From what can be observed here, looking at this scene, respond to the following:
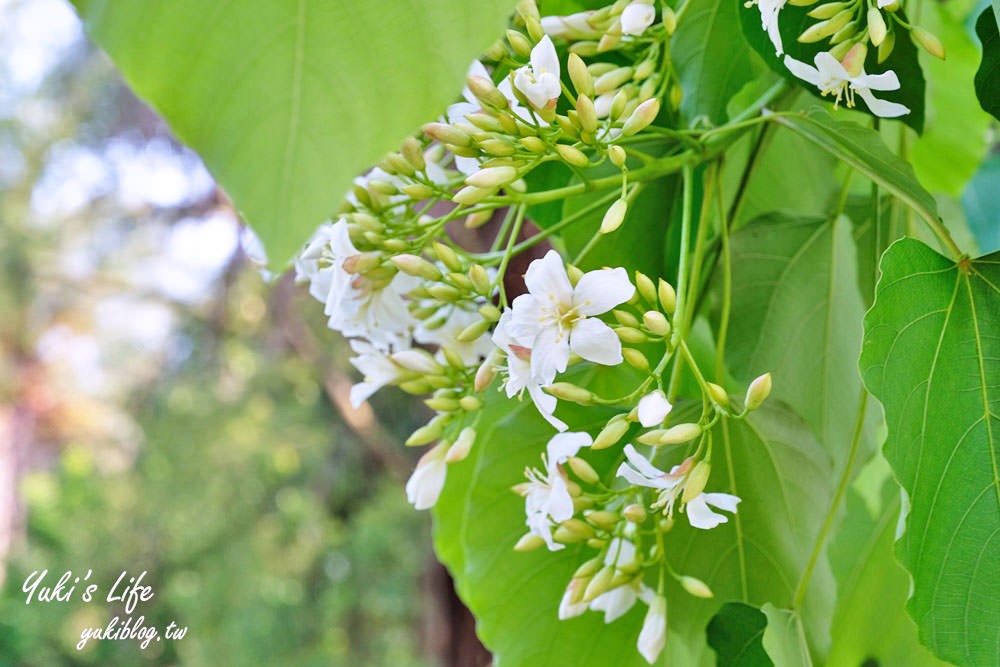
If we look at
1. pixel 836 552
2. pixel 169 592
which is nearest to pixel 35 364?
pixel 169 592

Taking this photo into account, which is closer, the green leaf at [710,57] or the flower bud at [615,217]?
the flower bud at [615,217]

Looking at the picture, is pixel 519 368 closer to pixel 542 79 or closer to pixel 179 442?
pixel 542 79

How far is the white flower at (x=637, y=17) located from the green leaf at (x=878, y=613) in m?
0.29

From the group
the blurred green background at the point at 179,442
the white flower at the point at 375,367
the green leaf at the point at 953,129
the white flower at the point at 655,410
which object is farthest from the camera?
the blurred green background at the point at 179,442

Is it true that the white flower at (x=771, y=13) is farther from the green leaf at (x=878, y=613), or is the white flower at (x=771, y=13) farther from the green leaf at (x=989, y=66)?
the green leaf at (x=878, y=613)

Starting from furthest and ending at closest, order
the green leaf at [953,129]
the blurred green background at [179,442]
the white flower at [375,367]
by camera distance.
→ the blurred green background at [179,442] → the green leaf at [953,129] → the white flower at [375,367]

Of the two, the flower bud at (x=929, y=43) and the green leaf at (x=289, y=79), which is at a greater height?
the green leaf at (x=289, y=79)

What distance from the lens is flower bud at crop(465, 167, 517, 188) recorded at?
351mm

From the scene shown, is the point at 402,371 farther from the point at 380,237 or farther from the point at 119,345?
the point at 119,345

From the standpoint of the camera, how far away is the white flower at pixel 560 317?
0.34 metres

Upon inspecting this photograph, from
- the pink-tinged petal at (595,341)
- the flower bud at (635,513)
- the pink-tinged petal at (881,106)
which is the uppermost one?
the pink-tinged petal at (881,106)

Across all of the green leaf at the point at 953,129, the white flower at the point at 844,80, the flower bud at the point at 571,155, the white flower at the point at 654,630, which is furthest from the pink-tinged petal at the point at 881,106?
the green leaf at the point at 953,129

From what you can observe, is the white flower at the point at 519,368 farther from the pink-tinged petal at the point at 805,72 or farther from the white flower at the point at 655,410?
the pink-tinged petal at the point at 805,72

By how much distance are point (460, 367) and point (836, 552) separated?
1.06 ft
